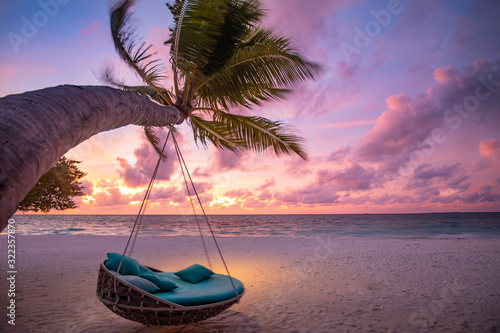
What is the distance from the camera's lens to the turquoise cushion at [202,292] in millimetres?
2947

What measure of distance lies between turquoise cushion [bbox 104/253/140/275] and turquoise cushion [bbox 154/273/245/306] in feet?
1.83

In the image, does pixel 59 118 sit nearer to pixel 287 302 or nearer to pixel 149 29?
pixel 149 29

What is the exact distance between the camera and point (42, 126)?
1.67 meters

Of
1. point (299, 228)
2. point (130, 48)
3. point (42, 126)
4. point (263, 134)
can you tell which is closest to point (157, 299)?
point (42, 126)

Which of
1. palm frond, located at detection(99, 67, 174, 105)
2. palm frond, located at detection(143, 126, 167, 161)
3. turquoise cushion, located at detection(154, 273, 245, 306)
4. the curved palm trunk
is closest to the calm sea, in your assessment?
palm frond, located at detection(143, 126, 167, 161)

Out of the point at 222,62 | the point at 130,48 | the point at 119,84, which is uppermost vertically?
the point at 119,84

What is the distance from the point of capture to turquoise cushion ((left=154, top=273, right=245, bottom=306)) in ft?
9.67

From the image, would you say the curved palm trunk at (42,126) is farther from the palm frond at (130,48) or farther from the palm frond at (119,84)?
the palm frond at (119,84)

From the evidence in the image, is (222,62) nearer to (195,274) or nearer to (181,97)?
(181,97)

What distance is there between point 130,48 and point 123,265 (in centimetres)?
308

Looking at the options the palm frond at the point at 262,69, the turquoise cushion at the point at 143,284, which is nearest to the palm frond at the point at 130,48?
the palm frond at the point at 262,69

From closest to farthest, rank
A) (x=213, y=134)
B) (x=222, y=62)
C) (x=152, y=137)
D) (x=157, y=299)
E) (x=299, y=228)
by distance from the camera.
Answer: (x=157, y=299), (x=222, y=62), (x=213, y=134), (x=152, y=137), (x=299, y=228)

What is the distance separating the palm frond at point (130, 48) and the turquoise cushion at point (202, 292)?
2.72m

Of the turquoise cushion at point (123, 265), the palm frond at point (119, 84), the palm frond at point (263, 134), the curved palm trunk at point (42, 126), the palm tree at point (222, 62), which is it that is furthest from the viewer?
the palm frond at point (119, 84)
